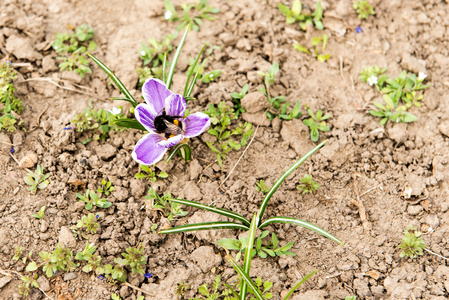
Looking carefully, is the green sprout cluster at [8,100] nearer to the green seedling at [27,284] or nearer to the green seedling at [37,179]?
the green seedling at [37,179]

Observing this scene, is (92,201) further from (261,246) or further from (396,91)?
(396,91)

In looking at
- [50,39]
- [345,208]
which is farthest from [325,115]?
[50,39]

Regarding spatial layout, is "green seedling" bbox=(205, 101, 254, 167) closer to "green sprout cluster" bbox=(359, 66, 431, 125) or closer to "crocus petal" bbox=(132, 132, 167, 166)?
"crocus petal" bbox=(132, 132, 167, 166)

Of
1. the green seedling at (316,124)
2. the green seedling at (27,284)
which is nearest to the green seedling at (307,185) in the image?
the green seedling at (316,124)

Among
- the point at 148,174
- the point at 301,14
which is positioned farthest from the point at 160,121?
the point at 301,14

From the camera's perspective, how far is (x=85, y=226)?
2.40 m

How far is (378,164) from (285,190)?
2.55ft

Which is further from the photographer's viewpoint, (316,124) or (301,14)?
(301,14)

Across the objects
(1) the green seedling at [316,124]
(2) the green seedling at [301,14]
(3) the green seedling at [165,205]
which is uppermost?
(2) the green seedling at [301,14]

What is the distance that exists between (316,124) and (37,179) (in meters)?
2.14

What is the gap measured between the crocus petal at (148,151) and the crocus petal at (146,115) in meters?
0.06

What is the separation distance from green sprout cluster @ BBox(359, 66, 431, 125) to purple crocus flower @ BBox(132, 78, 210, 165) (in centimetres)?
160

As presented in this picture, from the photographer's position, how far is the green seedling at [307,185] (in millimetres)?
2664

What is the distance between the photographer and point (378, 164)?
283 centimetres
